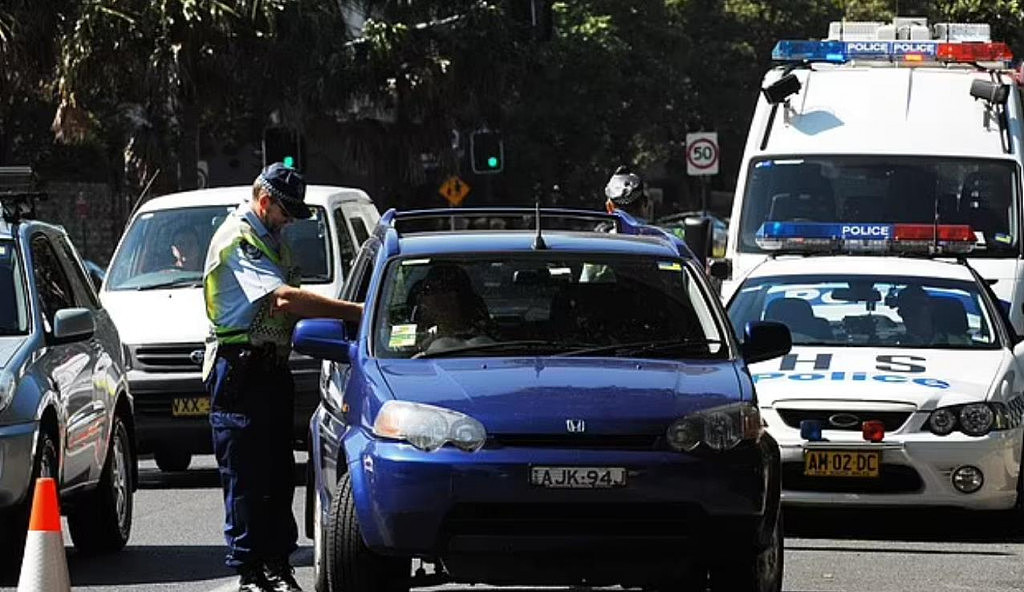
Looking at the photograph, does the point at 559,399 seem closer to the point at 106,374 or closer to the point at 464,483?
the point at 464,483

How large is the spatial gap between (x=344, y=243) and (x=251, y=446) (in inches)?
310

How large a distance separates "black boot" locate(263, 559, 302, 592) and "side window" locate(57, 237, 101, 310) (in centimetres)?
293

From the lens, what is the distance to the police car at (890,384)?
1273 cm

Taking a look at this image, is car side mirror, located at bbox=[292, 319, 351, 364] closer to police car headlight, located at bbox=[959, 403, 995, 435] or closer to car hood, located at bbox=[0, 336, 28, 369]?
car hood, located at bbox=[0, 336, 28, 369]

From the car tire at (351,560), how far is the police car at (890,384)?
434 centimetres

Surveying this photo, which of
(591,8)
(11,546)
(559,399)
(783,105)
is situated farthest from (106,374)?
(591,8)

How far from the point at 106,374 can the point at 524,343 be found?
3701 mm

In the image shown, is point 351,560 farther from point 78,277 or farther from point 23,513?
point 78,277

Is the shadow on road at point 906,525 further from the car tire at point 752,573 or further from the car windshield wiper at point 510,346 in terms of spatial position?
the car windshield wiper at point 510,346

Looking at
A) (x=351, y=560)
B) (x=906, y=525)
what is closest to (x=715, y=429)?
(x=351, y=560)

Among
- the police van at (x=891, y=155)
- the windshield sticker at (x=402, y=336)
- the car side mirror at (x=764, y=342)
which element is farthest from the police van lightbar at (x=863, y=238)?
the windshield sticker at (x=402, y=336)

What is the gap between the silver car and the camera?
10.8 meters

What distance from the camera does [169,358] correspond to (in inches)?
642

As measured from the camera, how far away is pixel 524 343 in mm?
9508
